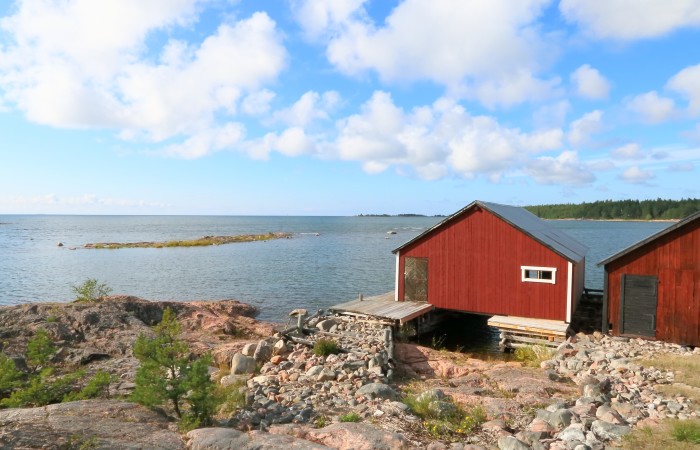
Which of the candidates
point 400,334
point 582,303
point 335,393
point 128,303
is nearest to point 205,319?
point 128,303

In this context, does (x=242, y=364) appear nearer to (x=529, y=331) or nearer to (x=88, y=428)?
(x=88, y=428)

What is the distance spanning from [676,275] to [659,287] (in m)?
0.75

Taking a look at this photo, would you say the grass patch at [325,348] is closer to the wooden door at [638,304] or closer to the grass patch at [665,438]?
the grass patch at [665,438]

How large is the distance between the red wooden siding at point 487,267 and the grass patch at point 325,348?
763cm

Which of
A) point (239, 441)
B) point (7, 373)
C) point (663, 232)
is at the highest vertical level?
point (663, 232)

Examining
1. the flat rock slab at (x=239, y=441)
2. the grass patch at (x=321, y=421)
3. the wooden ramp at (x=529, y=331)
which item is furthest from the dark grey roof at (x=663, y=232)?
the flat rock slab at (x=239, y=441)

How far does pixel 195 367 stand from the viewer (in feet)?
30.1

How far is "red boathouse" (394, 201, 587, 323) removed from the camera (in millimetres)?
19766

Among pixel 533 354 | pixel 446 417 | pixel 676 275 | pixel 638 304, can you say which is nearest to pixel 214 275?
pixel 533 354

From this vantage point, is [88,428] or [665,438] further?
[665,438]

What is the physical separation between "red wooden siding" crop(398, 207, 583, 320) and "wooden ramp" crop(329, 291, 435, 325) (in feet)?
3.91

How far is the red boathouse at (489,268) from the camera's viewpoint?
19766mm

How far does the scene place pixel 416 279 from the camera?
23.2 meters

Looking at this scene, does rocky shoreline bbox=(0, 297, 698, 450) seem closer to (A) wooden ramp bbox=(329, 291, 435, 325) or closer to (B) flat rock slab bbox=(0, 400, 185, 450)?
(B) flat rock slab bbox=(0, 400, 185, 450)
